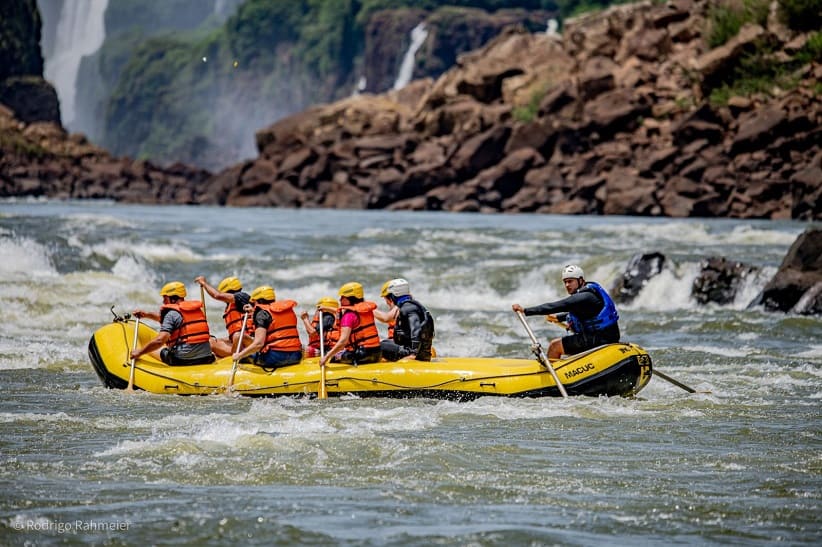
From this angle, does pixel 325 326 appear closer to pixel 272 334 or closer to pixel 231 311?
pixel 272 334

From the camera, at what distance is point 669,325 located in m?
19.8

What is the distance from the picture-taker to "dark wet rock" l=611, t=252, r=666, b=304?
23.3 m

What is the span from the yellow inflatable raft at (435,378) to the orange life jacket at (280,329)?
24 centimetres

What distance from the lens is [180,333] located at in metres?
13.1

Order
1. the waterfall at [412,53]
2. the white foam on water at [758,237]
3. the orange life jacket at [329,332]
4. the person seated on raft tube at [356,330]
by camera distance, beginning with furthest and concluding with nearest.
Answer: the waterfall at [412,53]
the white foam on water at [758,237]
the orange life jacket at [329,332]
the person seated on raft tube at [356,330]

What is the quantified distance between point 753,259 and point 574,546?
68.5 ft

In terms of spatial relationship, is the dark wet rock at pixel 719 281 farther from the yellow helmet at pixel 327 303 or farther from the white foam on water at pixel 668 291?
the yellow helmet at pixel 327 303

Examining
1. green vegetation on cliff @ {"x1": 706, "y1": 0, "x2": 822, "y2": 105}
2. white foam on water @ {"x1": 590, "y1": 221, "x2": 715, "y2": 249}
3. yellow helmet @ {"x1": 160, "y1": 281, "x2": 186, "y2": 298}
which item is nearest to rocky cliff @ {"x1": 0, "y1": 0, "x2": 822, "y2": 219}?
green vegetation on cliff @ {"x1": 706, "y1": 0, "x2": 822, "y2": 105}

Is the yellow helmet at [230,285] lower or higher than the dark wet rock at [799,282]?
higher

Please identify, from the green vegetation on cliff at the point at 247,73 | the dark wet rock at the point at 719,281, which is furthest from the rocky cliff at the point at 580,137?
the green vegetation on cliff at the point at 247,73

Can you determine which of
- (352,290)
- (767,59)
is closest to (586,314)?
(352,290)

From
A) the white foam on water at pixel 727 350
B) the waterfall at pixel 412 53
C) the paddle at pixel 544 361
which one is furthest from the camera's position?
the waterfall at pixel 412 53

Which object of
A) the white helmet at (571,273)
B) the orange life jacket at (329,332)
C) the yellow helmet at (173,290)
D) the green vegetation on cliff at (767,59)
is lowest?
the orange life jacket at (329,332)

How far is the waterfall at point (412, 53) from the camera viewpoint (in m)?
136
